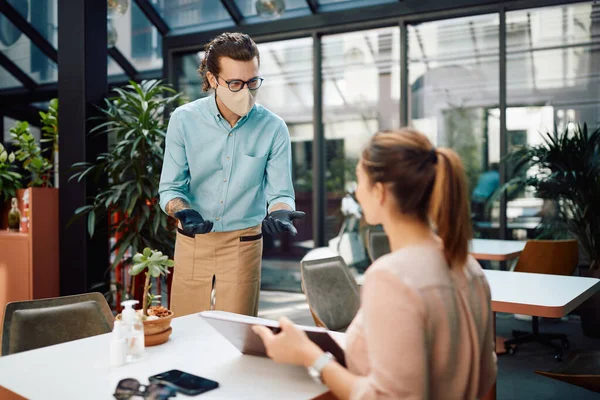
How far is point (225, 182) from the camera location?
7.77ft

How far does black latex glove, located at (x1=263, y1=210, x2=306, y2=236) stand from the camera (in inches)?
86.7

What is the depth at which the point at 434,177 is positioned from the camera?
123cm

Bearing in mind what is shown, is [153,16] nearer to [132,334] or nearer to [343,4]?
[343,4]

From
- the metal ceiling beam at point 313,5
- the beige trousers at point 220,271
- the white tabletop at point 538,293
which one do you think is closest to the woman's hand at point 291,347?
the beige trousers at point 220,271

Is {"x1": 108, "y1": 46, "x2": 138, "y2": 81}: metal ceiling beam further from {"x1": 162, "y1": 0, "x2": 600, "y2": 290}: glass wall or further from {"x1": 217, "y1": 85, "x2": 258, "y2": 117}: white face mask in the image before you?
{"x1": 217, "y1": 85, "x2": 258, "y2": 117}: white face mask

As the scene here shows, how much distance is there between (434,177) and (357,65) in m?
5.23

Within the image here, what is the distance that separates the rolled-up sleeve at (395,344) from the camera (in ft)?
3.50

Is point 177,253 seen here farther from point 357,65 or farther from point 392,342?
point 357,65

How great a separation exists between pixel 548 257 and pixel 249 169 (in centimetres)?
288

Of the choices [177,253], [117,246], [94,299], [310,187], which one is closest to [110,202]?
[117,246]

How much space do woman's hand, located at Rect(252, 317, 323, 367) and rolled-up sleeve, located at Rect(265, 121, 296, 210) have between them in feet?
3.70

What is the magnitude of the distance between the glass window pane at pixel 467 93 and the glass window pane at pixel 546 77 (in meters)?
0.17

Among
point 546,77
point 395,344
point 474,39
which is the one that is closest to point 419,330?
point 395,344

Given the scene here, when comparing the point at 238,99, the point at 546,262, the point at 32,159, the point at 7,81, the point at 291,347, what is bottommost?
the point at 546,262
